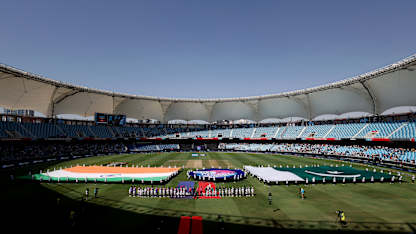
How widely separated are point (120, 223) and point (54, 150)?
48.3 meters

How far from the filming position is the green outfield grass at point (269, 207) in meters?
13.7

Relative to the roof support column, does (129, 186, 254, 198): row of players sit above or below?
below

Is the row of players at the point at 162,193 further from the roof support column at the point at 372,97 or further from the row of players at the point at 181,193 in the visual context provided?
the roof support column at the point at 372,97

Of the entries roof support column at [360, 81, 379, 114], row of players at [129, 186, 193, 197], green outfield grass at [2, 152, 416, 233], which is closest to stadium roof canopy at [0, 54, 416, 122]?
roof support column at [360, 81, 379, 114]

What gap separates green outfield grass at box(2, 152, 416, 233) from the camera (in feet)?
44.9

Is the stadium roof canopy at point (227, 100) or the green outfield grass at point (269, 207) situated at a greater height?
the stadium roof canopy at point (227, 100)

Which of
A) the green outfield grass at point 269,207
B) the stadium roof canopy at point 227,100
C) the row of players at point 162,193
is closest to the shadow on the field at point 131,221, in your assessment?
the green outfield grass at point 269,207

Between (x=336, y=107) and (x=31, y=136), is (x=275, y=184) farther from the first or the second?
(x=31, y=136)

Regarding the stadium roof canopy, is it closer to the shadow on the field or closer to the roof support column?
the roof support column

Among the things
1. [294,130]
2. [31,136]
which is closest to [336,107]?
[294,130]

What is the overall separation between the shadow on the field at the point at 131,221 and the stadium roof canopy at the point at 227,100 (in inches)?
1381

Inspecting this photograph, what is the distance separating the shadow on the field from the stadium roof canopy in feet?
115

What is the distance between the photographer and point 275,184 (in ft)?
80.3

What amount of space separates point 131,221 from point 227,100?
62.2m
